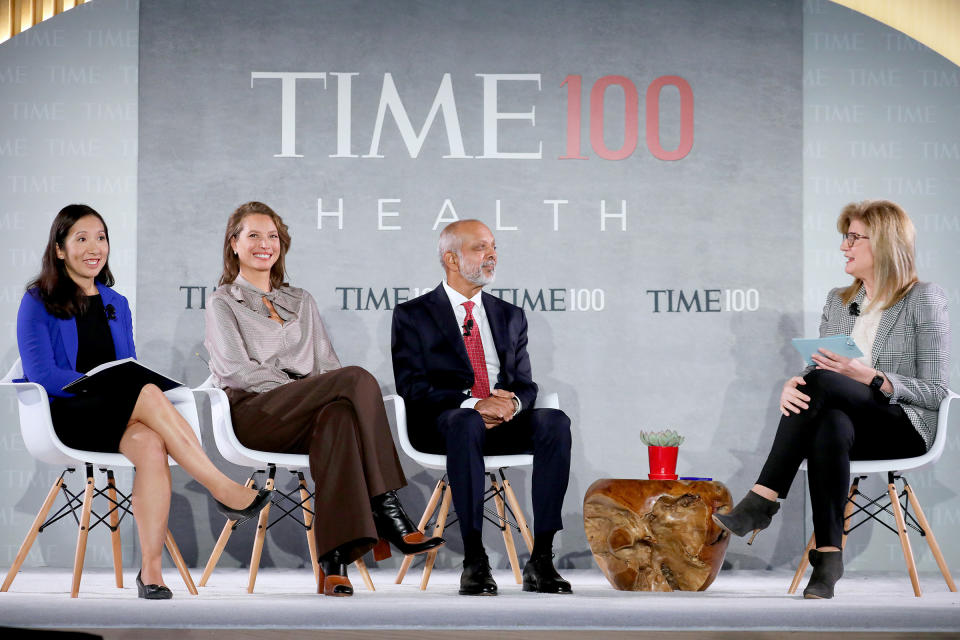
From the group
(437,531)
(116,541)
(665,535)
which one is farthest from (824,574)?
(116,541)

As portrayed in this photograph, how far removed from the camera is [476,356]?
180 inches

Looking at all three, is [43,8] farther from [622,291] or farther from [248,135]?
[622,291]

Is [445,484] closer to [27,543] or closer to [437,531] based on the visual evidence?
[437,531]

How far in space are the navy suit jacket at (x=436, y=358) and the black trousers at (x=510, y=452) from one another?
0.62ft

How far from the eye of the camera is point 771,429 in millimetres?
5223

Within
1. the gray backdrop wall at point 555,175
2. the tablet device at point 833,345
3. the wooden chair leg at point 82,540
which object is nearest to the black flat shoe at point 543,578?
the gray backdrop wall at point 555,175

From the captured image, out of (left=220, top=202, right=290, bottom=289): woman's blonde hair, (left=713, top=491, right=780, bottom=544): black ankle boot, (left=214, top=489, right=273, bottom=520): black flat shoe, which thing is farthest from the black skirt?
(left=713, top=491, right=780, bottom=544): black ankle boot

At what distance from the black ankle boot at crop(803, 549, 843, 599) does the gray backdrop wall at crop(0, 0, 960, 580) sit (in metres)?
1.34

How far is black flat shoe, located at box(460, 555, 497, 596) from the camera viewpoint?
3.86 meters

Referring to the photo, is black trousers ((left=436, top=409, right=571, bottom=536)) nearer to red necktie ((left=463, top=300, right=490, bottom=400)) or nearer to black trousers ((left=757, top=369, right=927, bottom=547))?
red necktie ((left=463, top=300, right=490, bottom=400))

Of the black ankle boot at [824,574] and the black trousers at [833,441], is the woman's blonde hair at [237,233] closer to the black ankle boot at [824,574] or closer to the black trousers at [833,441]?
the black trousers at [833,441]

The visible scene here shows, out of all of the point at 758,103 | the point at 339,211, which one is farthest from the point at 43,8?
the point at 758,103

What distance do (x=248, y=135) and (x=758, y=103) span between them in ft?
8.11

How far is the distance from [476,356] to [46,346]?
5.51 ft
